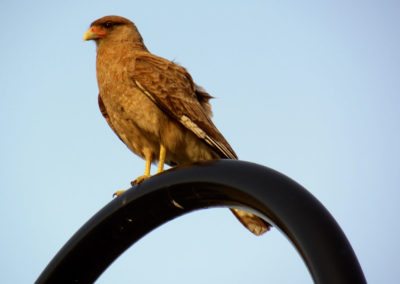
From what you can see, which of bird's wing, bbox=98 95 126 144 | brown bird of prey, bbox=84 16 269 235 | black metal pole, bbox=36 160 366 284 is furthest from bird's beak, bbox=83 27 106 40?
black metal pole, bbox=36 160 366 284

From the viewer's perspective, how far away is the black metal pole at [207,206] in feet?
6.75

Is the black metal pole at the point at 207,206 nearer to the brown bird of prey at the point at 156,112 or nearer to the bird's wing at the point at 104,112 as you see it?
the brown bird of prey at the point at 156,112

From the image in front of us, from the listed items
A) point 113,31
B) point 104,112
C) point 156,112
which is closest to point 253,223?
point 156,112

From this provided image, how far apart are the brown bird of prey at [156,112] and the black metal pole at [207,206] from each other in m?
2.69

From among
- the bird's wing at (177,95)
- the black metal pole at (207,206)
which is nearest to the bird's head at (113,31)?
the bird's wing at (177,95)

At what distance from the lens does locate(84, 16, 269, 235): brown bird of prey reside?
597 cm

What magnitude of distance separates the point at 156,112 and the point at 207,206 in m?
3.15

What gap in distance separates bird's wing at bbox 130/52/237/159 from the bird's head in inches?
22.3

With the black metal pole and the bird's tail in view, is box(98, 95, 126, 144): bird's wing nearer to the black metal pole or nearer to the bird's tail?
the bird's tail

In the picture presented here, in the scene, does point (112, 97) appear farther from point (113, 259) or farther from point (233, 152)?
point (113, 259)

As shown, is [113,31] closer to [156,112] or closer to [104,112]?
[104,112]

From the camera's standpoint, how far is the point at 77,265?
295 centimetres

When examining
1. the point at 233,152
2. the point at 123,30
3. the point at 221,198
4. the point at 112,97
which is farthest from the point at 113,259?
the point at 123,30

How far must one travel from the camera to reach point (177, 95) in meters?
6.21
